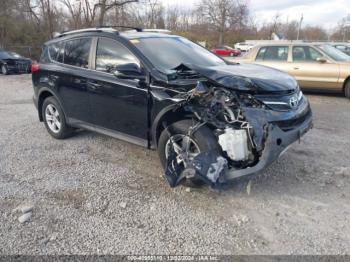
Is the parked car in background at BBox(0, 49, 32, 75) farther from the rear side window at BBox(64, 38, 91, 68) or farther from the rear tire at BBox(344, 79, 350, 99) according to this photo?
the rear tire at BBox(344, 79, 350, 99)

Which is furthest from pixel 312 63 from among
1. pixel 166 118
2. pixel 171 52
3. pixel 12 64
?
pixel 12 64

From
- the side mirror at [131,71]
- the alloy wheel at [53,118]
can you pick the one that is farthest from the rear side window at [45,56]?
the side mirror at [131,71]

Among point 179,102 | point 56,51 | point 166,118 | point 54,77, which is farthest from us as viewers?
point 56,51

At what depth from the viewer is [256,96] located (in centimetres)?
303

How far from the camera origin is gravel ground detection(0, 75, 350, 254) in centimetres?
257

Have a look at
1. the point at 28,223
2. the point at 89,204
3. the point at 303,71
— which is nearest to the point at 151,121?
the point at 89,204

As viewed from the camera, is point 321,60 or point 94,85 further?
point 321,60

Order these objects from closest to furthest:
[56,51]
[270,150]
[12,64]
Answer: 1. [270,150]
2. [56,51]
3. [12,64]

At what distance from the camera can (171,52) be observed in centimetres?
407

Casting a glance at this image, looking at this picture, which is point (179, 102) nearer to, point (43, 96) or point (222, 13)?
point (43, 96)

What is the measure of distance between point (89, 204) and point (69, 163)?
1.21 metres

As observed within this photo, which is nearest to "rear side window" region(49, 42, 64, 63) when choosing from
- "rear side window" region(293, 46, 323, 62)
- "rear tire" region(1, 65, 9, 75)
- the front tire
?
the front tire

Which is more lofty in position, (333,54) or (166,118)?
(333,54)

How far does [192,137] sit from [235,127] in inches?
19.1
